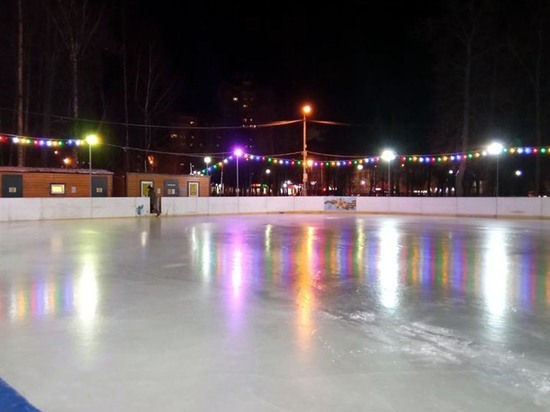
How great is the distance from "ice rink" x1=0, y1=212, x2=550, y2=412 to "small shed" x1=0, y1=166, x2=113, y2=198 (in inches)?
588

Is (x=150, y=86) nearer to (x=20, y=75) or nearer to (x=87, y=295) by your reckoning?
(x=20, y=75)

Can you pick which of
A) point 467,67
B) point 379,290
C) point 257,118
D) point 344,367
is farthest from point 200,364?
point 257,118

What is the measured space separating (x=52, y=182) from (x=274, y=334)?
22647 millimetres

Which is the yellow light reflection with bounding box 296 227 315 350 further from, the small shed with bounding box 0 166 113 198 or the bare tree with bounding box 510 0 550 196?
the bare tree with bounding box 510 0 550 196

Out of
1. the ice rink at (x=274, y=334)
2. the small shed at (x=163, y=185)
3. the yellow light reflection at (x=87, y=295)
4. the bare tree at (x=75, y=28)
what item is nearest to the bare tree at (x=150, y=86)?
the bare tree at (x=75, y=28)

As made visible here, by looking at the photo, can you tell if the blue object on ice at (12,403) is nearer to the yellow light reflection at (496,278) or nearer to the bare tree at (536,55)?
the yellow light reflection at (496,278)

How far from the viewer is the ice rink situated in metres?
3.39

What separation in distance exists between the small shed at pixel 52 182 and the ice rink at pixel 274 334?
14.9 m

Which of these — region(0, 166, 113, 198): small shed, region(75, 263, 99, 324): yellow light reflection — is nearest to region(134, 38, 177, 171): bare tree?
region(0, 166, 113, 198): small shed

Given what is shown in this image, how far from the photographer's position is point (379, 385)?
3.57m

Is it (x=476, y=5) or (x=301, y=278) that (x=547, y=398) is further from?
(x=476, y=5)

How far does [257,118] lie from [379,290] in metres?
44.9

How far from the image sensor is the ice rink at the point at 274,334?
3.39 meters

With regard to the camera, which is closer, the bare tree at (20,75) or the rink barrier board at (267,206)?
the rink barrier board at (267,206)
